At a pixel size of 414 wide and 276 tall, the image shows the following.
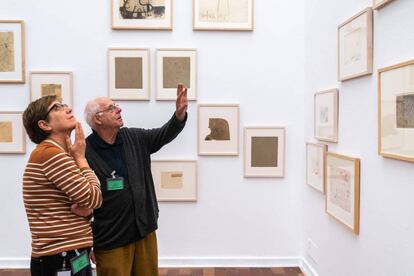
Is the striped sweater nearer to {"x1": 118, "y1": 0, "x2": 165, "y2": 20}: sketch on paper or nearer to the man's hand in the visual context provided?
the man's hand

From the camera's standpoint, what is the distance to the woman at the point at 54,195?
1.76m

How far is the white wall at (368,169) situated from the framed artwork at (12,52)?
277 cm

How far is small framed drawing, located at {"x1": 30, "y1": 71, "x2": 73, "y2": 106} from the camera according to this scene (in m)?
3.56

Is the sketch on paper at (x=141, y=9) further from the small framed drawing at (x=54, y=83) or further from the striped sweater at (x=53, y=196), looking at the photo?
the striped sweater at (x=53, y=196)

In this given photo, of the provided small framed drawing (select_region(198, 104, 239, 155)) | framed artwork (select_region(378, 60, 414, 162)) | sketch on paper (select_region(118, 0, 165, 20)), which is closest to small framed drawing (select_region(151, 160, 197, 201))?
small framed drawing (select_region(198, 104, 239, 155))

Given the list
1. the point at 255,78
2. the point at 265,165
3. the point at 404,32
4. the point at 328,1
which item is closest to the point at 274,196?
the point at 265,165

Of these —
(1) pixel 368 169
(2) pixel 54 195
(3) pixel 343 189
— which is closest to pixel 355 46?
(1) pixel 368 169

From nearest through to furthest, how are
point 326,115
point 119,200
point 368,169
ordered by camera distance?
point 368,169 → point 119,200 → point 326,115

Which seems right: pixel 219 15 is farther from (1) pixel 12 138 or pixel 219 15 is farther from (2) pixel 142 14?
(1) pixel 12 138

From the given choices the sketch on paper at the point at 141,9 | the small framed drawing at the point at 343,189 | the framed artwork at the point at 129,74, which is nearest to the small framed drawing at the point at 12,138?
the framed artwork at the point at 129,74

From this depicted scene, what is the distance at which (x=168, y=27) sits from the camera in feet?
11.7

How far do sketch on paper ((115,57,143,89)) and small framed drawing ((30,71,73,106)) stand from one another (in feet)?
1.51

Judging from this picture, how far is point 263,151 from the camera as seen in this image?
366 cm

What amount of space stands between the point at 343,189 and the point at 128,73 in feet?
7.30
